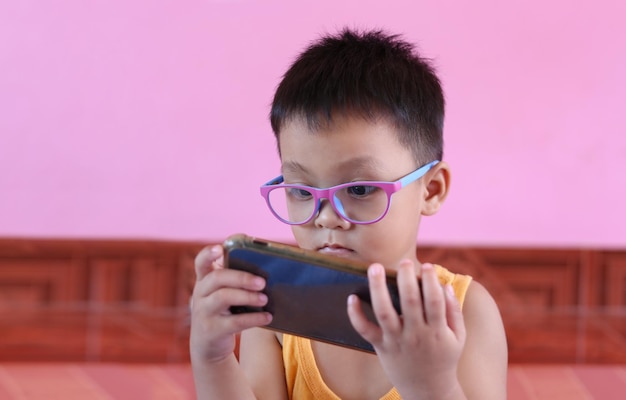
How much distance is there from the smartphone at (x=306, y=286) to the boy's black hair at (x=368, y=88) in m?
0.31

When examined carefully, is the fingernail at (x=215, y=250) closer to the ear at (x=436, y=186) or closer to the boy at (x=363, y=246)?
the boy at (x=363, y=246)

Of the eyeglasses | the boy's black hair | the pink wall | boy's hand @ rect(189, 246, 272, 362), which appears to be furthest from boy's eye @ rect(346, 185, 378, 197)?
the pink wall

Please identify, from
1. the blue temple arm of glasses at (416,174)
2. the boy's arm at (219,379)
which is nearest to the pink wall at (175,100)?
the blue temple arm of glasses at (416,174)

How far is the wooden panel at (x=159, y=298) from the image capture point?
2.98 metres

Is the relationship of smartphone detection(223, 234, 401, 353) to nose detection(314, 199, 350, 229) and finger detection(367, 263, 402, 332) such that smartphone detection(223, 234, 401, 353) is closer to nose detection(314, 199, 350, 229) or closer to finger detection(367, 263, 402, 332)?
finger detection(367, 263, 402, 332)

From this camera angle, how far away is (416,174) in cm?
130

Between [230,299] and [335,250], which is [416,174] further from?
[230,299]

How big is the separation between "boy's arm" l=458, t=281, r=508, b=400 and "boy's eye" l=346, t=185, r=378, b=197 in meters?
0.27

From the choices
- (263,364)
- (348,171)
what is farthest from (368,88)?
(263,364)

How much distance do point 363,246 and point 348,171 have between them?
11cm

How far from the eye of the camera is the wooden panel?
2.98 m

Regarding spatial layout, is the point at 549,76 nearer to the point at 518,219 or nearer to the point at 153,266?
the point at 518,219

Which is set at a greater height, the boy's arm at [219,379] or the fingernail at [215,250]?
the fingernail at [215,250]

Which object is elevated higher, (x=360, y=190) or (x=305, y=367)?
(x=360, y=190)
